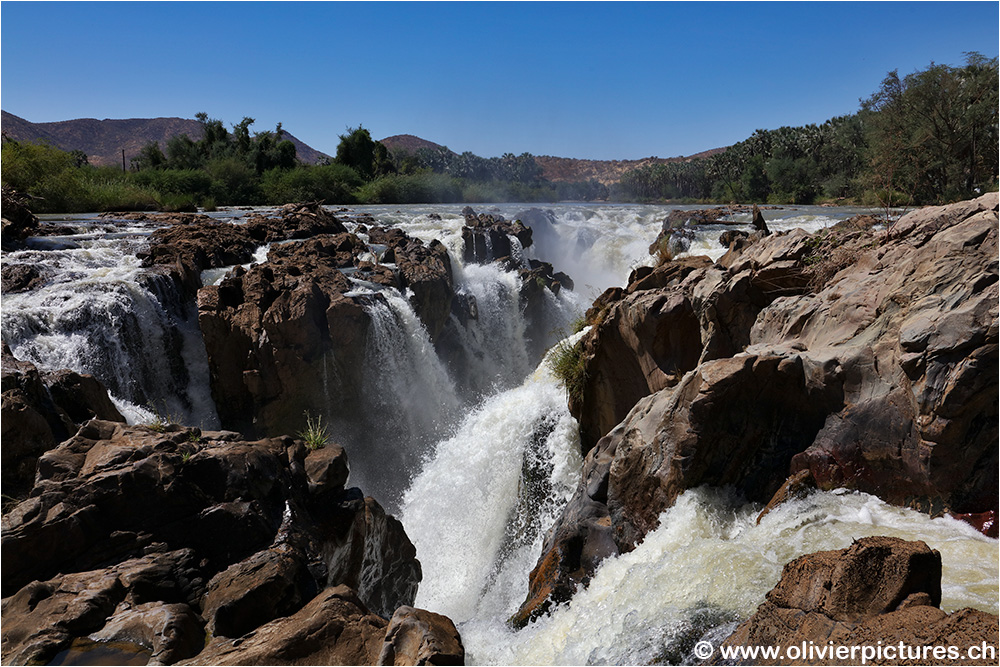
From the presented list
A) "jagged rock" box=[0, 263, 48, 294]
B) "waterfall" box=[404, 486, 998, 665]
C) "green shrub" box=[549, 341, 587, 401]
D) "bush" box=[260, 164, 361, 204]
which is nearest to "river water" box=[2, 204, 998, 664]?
"waterfall" box=[404, 486, 998, 665]

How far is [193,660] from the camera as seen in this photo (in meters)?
3.30

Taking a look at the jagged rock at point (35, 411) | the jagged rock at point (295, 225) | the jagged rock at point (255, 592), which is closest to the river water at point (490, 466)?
the jagged rock at point (255, 592)

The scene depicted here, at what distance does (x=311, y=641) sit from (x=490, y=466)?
16.0 ft

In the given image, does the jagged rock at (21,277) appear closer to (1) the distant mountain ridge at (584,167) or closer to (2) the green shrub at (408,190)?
(2) the green shrub at (408,190)

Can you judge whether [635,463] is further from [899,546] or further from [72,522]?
[72,522]

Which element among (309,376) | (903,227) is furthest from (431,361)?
(903,227)

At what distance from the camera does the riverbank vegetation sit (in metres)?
23.2

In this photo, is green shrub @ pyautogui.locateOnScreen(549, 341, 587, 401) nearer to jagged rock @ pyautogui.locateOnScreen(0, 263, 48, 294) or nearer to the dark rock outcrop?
the dark rock outcrop

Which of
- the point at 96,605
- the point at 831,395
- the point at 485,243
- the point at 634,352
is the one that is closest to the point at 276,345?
the point at 634,352

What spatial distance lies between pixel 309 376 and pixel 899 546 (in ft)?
34.1

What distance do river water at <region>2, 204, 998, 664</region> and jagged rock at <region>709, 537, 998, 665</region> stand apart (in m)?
0.41

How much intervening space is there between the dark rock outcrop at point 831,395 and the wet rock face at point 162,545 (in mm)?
2019

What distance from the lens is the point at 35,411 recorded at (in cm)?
542

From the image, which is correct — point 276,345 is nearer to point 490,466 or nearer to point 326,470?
point 490,466
